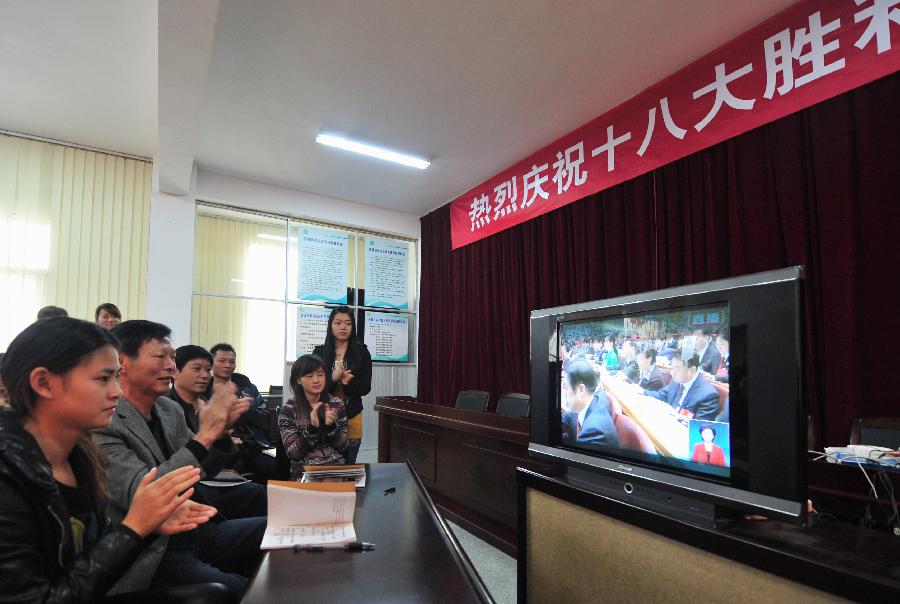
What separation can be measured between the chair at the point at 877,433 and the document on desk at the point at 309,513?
6.09ft

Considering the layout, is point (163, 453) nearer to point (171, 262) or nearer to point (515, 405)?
point (515, 405)

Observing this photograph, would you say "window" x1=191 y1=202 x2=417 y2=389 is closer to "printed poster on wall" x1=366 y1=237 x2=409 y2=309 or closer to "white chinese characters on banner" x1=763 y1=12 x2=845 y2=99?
"printed poster on wall" x1=366 y1=237 x2=409 y2=309

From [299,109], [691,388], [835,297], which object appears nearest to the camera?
[691,388]

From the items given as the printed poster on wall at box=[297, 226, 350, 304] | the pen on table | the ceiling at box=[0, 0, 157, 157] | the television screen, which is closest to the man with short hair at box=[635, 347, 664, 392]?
the television screen

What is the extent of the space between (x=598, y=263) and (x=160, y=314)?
387cm

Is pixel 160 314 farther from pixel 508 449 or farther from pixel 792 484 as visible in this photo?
pixel 792 484

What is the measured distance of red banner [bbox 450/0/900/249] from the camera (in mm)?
2236

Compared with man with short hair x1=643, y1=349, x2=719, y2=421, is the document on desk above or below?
below

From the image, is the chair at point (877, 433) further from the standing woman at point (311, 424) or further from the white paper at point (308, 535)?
the standing woman at point (311, 424)

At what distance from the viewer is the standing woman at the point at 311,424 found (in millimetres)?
2285

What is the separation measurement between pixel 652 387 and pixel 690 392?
0.36ft

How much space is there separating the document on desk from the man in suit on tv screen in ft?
2.53

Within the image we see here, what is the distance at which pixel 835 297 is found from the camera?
8.18ft

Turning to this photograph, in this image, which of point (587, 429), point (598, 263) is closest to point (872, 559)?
point (587, 429)
